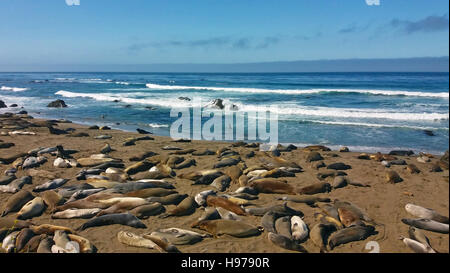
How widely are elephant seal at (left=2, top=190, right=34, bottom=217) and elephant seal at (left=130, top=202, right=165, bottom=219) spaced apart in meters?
2.32

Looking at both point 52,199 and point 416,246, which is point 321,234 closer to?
point 416,246

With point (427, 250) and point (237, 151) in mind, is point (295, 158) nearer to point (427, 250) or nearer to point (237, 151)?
point (237, 151)

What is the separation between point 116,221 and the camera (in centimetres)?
586

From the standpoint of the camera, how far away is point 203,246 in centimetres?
525

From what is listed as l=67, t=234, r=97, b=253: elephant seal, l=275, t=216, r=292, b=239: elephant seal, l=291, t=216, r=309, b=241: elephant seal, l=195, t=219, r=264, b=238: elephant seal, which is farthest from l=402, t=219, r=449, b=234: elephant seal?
l=67, t=234, r=97, b=253: elephant seal

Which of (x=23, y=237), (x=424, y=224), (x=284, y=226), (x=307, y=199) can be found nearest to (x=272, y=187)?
(x=307, y=199)

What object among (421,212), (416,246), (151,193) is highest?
(151,193)

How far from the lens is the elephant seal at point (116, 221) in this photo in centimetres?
580

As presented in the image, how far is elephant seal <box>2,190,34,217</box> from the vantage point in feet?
21.0

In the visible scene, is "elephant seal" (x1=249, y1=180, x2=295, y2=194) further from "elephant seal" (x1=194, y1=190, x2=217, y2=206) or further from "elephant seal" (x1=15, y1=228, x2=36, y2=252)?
"elephant seal" (x1=15, y1=228, x2=36, y2=252)

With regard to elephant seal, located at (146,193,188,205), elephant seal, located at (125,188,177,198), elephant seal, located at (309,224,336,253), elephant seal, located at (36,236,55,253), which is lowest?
elephant seal, located at (309,224,336,253)

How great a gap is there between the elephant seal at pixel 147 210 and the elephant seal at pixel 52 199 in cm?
161

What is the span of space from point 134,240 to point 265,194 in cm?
329
